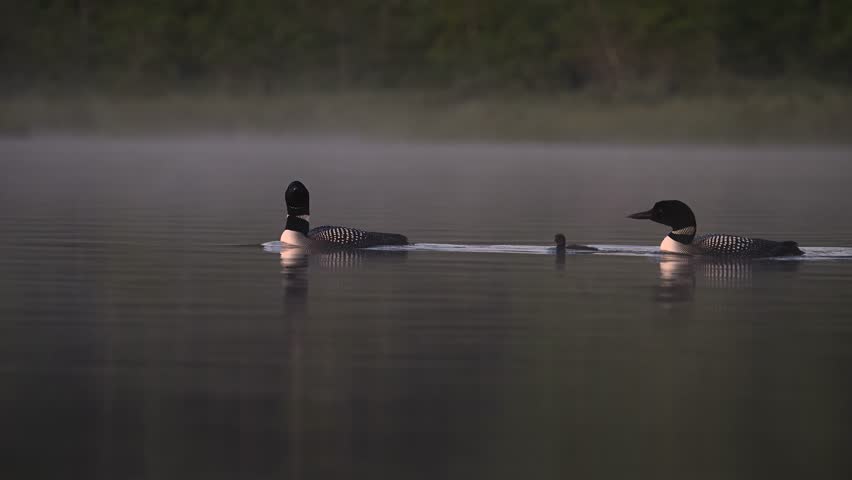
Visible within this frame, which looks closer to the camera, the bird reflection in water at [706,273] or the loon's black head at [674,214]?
the bird reflection in water at [706,273]

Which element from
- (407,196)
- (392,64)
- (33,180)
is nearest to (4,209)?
(407,196)

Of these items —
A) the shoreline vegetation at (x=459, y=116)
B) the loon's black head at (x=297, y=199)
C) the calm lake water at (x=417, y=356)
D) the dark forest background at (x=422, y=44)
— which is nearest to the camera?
the calm lake water at (x=417, y=356)

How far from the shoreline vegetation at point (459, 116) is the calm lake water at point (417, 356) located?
1720 inches

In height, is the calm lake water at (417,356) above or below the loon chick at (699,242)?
below

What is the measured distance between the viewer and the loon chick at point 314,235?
16.1 m

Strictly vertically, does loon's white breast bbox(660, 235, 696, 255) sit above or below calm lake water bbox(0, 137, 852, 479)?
above

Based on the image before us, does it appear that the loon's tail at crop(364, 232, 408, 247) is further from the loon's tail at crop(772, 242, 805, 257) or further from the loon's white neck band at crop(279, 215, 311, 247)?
the loon's tail at crop(772, 242, 805, 257)

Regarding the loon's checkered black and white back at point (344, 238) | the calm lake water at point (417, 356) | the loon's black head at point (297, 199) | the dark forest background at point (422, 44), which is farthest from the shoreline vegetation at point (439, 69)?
the loon's black head at point (297, 199)

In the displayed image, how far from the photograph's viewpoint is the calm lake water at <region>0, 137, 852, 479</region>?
694 cm

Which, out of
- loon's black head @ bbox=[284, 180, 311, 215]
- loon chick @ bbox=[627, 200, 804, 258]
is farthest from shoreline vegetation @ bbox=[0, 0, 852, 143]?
loon's black head @ bbox=[284, 180, 311, 215]

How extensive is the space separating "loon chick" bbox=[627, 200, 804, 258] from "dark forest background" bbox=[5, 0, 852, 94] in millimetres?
55581

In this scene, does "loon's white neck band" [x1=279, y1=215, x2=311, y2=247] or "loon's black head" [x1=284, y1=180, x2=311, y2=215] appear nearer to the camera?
"loon's black head" [x1=284, y1=180, x2=311, y2=215]

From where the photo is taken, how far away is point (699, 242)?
15.8 metres

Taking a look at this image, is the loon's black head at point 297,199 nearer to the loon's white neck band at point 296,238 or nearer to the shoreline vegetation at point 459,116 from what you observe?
the loon's white neck band at point 296,238
